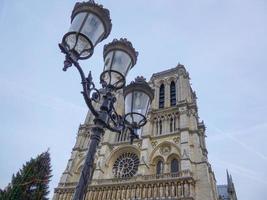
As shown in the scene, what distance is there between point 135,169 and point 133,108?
1638 cm

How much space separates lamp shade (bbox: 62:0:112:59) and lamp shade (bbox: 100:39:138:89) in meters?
0.44

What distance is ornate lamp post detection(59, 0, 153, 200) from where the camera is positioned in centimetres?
361

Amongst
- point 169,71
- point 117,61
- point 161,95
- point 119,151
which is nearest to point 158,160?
point 119,151

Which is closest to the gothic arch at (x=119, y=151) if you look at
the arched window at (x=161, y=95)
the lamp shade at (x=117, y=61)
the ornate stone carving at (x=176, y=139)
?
the ornate stone carving at (x=176, y=139)

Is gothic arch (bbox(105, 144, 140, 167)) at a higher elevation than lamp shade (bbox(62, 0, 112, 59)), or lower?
higher

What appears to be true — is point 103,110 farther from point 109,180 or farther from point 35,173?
point 109,180

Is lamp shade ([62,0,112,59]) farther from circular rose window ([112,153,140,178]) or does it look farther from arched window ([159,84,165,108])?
arched window ([159,84,165,108])

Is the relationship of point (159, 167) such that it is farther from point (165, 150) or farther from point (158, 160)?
point (165, 150)

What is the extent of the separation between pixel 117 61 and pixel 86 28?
0.97m

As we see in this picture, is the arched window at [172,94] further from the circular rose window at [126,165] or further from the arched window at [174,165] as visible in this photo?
the circular rose window at [126,165]

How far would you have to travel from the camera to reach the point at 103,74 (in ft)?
14.3

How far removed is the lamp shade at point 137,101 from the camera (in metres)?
4.18

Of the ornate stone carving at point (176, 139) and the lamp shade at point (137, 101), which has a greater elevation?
the ornate stone carving at point (176, 139)

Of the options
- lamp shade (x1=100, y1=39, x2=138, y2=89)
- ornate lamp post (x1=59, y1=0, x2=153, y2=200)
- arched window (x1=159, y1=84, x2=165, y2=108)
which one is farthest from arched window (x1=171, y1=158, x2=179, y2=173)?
lamp shade (x1=100, y1=39, x2=138, y2=89)
